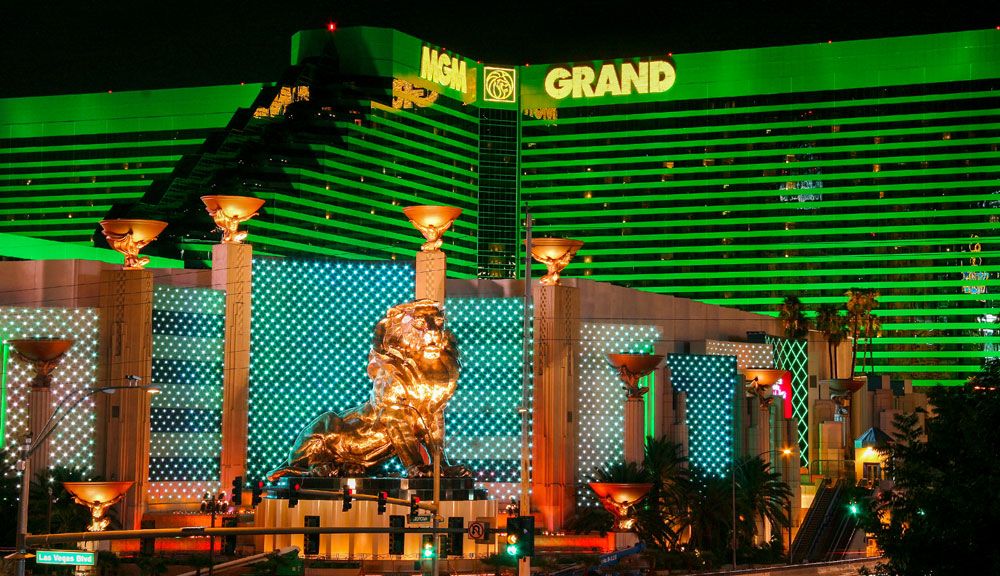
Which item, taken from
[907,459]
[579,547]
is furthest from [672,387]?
[907,459]

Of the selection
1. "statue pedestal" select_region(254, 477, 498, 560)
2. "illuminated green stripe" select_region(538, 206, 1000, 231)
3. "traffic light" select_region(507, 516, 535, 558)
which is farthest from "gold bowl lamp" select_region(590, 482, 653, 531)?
"illuminated green stripe" select_region(538, 206, 1000, 231)

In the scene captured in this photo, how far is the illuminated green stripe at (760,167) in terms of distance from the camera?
15262 cm

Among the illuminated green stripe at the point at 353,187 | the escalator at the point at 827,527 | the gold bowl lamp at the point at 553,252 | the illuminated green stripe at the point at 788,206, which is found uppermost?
Result: the illuminated green stripe at the point at 788,206

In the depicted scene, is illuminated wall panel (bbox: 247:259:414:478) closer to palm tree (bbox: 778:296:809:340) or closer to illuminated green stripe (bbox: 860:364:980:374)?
palm tree (bbox: 778:296:809:340)

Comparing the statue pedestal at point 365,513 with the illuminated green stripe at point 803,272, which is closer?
the statue pedestal at point 365,513

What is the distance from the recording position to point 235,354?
66625 millimetres

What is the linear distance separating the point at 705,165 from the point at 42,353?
10237 centimetres

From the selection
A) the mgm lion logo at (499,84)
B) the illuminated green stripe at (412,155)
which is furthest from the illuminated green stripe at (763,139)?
the illuminated green stripe at (412,155)

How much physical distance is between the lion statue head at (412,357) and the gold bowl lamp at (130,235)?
357 inches

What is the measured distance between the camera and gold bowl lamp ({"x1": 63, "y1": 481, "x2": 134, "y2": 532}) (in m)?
60.0

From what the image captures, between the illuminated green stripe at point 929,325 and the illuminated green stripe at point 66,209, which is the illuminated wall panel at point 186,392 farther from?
the illuminated green stripe at point 66,209

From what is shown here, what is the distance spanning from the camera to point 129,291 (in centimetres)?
6438

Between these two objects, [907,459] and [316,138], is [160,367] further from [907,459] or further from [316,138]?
[316,138]

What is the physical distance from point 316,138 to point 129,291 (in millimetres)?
71854
